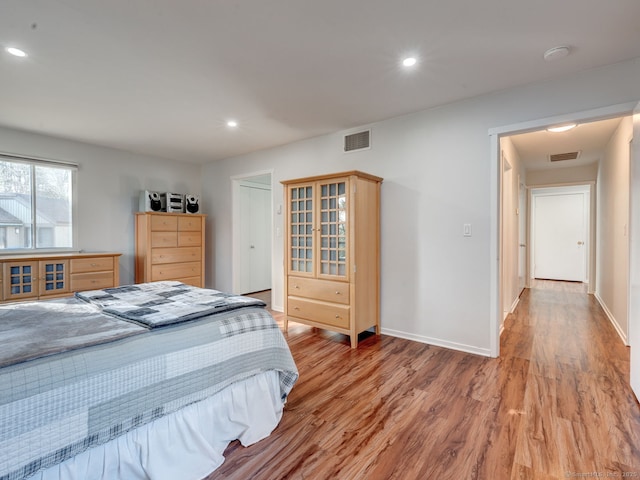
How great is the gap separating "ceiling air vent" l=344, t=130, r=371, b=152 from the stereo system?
267 cm

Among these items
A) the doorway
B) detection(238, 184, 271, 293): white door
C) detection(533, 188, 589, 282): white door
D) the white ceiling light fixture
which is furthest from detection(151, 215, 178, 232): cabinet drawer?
detection(533, 188, 589, 282): white door

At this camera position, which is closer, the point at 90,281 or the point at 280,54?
the point at 280,54

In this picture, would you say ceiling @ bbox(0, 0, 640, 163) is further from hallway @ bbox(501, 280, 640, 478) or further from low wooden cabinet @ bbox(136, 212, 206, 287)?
hallway @ bbox(501, 280, 640, 478)

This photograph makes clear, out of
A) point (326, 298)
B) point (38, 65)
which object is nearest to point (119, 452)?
point (326, 298)

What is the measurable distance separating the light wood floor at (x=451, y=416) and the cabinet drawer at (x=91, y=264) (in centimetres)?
262

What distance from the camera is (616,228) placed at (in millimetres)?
3727

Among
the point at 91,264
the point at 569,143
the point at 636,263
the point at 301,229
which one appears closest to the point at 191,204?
the point at 91,264

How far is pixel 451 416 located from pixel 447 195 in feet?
6.28

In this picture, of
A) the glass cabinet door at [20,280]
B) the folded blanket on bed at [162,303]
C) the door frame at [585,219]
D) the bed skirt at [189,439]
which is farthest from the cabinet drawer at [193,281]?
the door frame at [585,219]

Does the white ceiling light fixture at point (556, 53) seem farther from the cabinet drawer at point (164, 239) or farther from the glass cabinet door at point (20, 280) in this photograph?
the glass cabinet door at point (20, 280)

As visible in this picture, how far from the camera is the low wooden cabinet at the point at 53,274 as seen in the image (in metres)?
3.27

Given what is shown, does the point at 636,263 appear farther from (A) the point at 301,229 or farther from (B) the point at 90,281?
(B) the point at 90,281

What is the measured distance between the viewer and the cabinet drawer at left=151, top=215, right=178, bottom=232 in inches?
175

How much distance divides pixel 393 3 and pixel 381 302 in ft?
8.76
